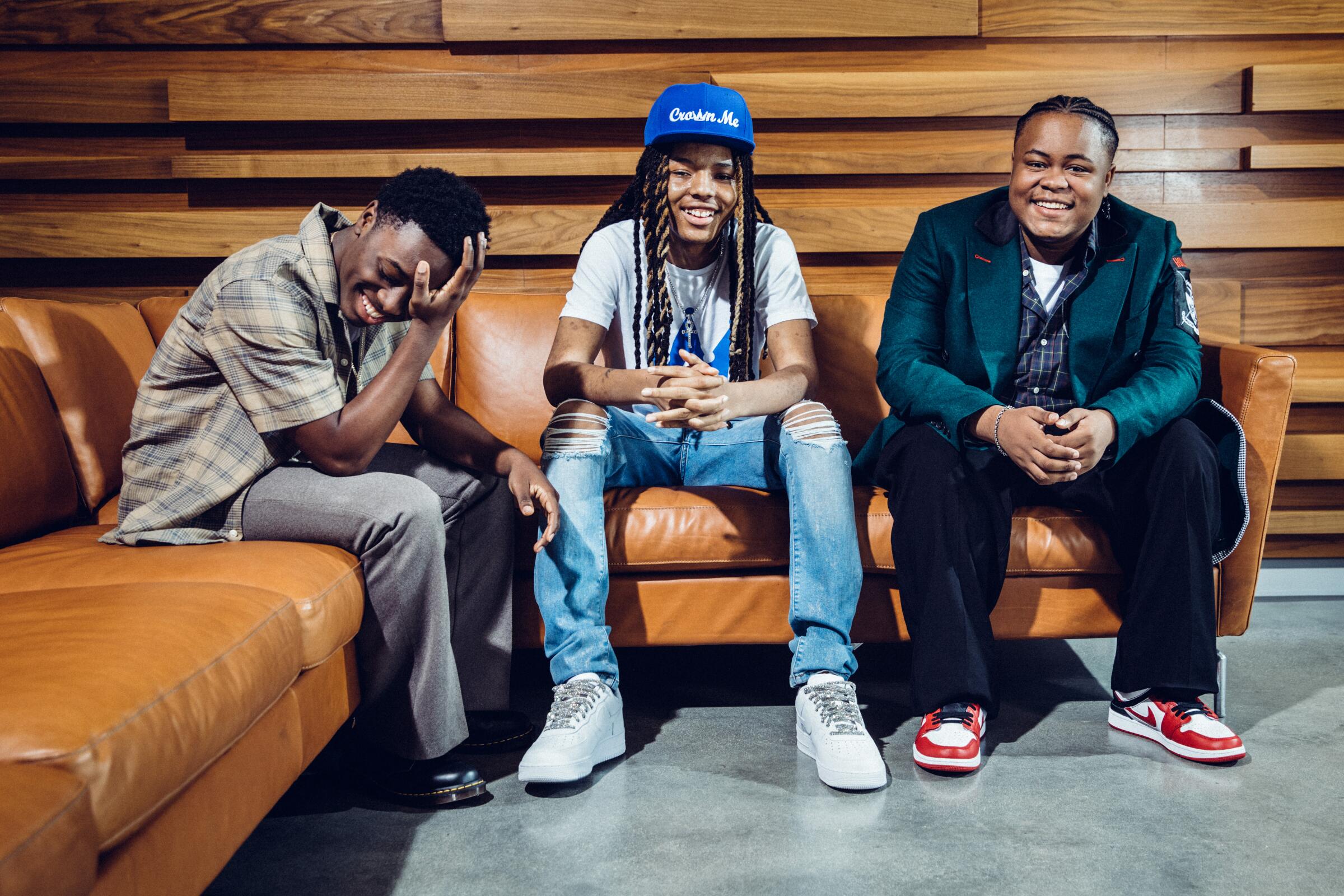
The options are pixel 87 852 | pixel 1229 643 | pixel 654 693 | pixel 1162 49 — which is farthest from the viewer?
pixel 1162 49

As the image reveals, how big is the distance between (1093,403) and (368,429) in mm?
1546

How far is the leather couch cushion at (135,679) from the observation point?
0.97 meters

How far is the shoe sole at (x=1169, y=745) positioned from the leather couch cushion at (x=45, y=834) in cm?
189

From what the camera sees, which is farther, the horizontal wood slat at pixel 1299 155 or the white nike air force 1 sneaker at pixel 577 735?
the horizontal wood slat at pixel 1299 155

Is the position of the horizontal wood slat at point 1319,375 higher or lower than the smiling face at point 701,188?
lower

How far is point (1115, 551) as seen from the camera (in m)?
2.16

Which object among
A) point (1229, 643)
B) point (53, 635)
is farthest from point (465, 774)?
point (1229, 643)

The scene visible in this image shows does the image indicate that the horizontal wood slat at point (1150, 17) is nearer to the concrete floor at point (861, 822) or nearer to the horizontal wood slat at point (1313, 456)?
the horizontal wood slat at point (1313, 456)

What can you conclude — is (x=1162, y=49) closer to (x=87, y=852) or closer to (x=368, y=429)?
(x=368, y=429)

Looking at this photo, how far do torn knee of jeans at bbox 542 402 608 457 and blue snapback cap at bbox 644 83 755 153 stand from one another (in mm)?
694

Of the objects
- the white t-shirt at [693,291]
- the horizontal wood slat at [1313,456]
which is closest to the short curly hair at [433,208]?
the white t-shirt at [693,291]

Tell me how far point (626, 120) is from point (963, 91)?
3.52 ft

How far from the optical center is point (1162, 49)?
3123mm

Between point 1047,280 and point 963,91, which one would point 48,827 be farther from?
point 963,91
